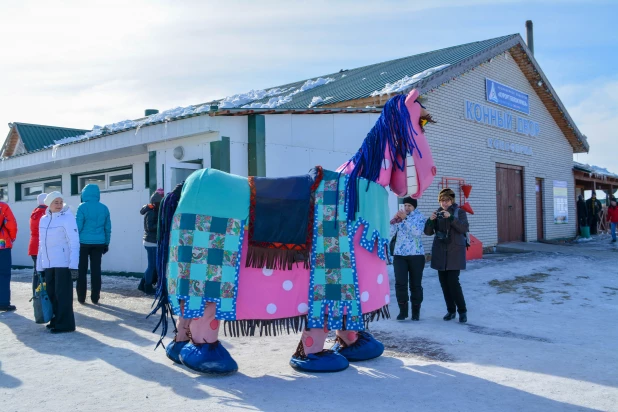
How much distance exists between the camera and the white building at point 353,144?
9055 mm

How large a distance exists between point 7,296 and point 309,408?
577 centimetres

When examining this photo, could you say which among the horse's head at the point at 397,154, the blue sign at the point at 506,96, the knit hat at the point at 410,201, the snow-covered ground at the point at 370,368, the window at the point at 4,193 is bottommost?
the snow-covered ground at the point at 370,368

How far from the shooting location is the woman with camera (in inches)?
247

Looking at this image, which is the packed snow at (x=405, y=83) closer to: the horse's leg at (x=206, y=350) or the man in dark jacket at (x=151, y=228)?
the man in dark jacket at (x=151, y=228)

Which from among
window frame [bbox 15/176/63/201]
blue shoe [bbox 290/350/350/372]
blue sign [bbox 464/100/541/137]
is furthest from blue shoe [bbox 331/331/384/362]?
window frame [bbox 15/176/63/201]

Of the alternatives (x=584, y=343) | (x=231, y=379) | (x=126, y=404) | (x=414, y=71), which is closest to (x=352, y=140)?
(x=414, y=71)

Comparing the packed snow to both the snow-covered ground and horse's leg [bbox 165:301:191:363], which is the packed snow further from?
horse's leg [bbox 165:301:191:363]

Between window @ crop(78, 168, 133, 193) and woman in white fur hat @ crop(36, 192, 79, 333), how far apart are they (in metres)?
5.15

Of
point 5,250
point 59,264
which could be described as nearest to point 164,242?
point 59,264

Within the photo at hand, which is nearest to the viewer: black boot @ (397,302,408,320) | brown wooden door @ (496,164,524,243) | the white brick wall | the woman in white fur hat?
the woman in white fur hat

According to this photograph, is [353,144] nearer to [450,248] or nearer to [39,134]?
[450,248]

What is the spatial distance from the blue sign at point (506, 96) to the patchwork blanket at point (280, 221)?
40.3 ft

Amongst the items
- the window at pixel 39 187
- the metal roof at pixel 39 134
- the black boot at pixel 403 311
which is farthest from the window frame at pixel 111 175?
the metal roof at pixel 39 134

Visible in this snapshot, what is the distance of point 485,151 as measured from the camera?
14773 mm
